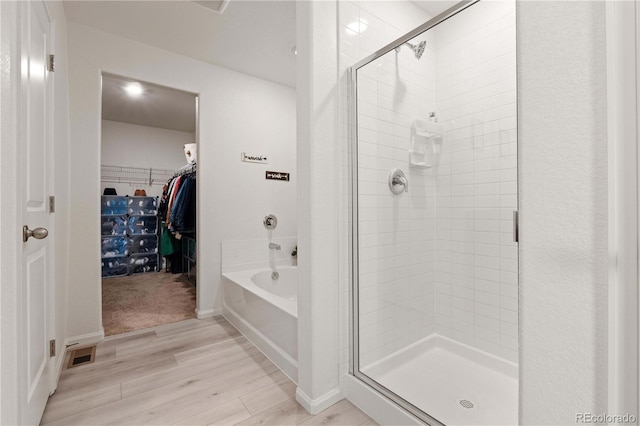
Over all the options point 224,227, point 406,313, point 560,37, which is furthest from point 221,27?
point 406,313

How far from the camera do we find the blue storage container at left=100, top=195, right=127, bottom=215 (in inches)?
177

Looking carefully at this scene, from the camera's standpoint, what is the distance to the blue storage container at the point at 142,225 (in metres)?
4.75

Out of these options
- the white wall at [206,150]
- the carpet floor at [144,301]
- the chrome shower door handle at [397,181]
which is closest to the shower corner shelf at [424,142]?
the chrome shower door handle at [397,181]

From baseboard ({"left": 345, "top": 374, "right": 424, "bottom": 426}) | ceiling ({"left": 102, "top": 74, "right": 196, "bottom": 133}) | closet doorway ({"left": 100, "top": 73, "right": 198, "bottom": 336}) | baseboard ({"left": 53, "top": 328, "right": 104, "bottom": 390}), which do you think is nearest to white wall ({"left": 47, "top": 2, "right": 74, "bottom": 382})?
baseboard ({"left": 53, "top": 328, "right": 104, "bottom": 390})

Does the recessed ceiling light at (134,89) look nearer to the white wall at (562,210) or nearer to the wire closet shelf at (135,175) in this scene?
the wire closet shelf at (135,175)

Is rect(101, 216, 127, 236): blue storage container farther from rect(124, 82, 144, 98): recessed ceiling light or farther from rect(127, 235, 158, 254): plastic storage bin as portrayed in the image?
rect(124, 82, 144, 98): recessed ceiling light

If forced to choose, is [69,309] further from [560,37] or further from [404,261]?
[560,37]

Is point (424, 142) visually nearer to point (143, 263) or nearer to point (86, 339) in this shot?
point (86, 339)

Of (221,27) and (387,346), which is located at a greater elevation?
(221,27)

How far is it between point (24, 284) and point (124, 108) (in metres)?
4.07

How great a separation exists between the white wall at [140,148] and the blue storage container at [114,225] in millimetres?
550

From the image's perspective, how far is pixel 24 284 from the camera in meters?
1.09

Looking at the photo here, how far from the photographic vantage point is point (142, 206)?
16.0ft

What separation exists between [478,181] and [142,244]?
16.4 ft
